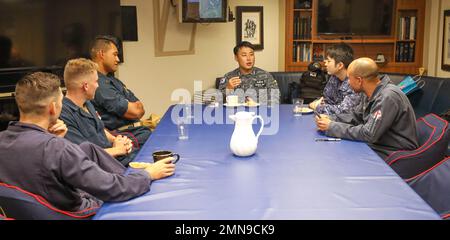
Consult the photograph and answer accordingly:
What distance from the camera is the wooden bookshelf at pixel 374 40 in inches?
227

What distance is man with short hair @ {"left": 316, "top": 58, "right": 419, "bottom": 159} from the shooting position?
2660 millimetres

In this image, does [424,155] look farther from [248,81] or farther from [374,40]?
[374,40]

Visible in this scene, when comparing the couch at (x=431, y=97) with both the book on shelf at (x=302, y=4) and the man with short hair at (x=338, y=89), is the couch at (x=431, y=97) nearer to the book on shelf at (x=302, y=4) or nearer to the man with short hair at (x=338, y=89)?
the man with short hair at (x=338, y=89)

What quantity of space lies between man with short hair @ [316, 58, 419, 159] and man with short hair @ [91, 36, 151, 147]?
167 cm

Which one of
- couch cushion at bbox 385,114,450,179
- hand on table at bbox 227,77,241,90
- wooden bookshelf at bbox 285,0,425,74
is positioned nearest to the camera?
couch cushion at bbox 385,114,450,179

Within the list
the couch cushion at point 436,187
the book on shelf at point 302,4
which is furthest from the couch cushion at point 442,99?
the couch cushion at point 436,187

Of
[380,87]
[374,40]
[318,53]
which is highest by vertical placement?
[374,40]

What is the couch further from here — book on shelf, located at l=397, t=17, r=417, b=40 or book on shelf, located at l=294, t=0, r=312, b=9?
book on shelf, located at l=294, t=0, r=312, b=9

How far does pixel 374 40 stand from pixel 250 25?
1664mm

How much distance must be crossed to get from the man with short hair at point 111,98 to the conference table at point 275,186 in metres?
0.99

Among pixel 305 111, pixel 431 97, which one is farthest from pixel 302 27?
pixel 305 111

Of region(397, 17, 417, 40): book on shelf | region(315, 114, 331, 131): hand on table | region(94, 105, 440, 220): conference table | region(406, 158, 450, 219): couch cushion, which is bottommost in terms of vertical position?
region(406, 158, 450, 219): couch cushion

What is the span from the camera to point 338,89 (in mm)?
3850

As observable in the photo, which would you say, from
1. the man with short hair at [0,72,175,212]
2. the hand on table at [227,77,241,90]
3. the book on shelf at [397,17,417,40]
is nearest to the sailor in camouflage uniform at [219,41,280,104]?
the hand on table at [227,77,241,90]
